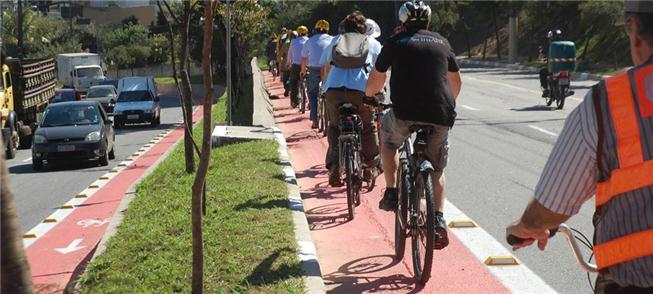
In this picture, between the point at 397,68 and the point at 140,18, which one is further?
the point at 140,18

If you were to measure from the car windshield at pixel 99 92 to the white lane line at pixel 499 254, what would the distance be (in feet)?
120

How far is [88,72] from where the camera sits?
54.3m

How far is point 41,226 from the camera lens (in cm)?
1182

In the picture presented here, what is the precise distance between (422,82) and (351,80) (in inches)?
112

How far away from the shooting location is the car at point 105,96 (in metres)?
42.7

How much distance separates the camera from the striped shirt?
292 centimetres

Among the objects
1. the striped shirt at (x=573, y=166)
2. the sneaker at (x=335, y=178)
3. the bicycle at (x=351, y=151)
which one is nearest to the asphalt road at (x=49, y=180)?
the sneaker at (x=335, y=178)

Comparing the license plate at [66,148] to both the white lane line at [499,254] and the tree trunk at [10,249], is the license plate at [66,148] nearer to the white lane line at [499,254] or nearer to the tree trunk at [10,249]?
the white lane line at [499,254]

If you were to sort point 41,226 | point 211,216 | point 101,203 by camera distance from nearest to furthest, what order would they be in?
point 211,216
point 41,226
point 101,203

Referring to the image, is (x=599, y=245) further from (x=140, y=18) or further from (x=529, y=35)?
(x=140, y=18)

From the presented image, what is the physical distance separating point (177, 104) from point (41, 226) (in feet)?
129

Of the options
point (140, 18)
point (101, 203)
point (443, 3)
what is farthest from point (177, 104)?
point (140, 18)

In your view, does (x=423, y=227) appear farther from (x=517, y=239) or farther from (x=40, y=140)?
(x=40, y=140)

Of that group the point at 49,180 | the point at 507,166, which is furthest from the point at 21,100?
the point at 507,166
